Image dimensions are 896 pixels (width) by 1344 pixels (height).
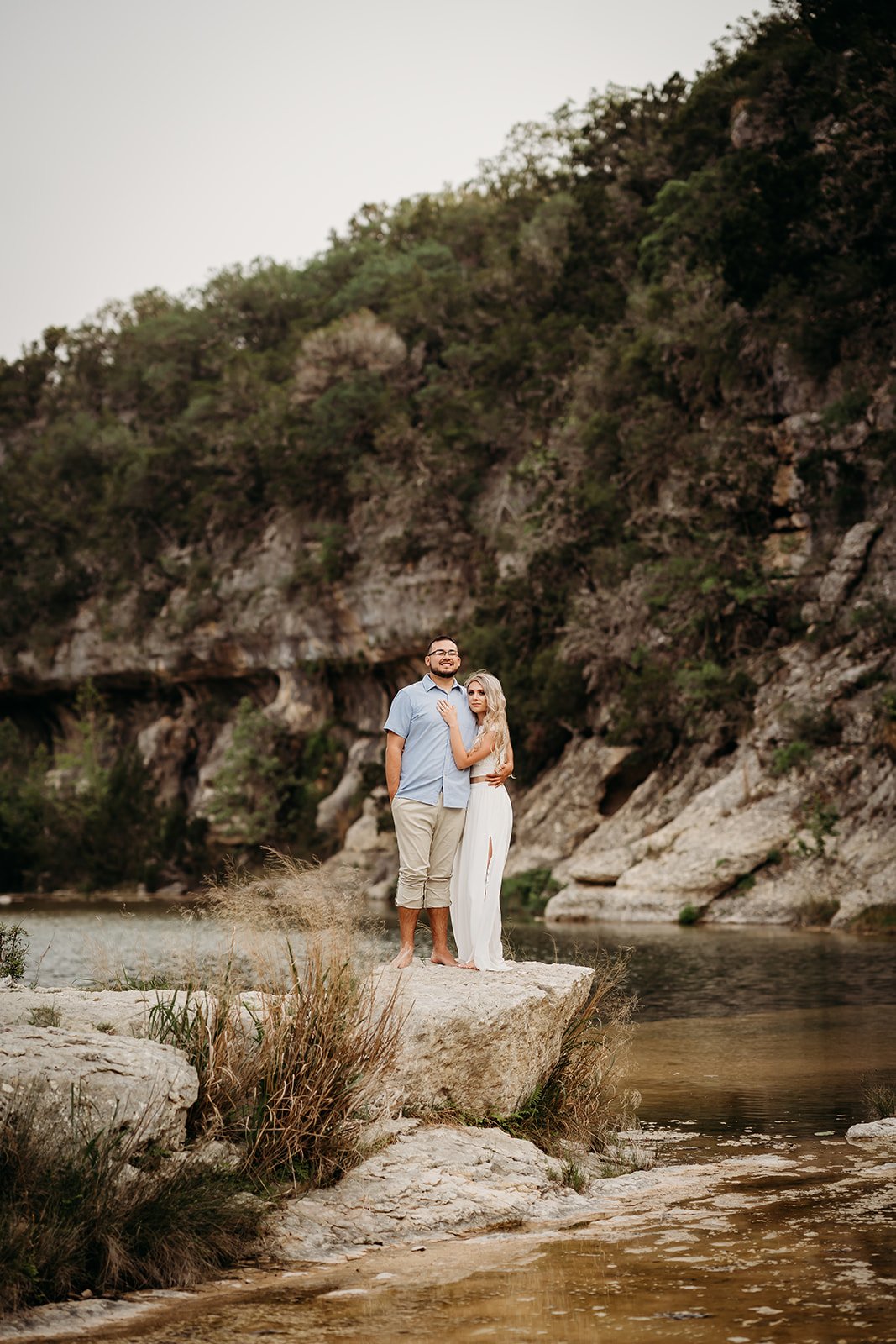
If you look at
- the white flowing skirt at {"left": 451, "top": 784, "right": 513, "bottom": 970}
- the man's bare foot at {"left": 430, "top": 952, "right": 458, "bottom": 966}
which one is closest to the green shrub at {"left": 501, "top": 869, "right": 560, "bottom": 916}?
the man's bare foot at {"left": 430, "top": 952, "right": 458, "bottom": 966}

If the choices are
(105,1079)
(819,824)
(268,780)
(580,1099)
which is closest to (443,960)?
(580,1099)

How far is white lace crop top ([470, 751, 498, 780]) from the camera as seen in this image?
852cm

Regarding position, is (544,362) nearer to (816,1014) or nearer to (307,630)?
(307,630)

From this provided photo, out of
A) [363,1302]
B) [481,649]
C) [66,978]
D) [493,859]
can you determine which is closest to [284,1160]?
[363,1302]

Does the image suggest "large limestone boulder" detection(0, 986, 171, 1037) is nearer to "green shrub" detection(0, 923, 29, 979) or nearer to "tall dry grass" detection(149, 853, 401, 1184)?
"tall dry grass" detection(149, 853, 401, 1184)

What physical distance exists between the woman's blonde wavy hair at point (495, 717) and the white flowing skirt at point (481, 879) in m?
0.25

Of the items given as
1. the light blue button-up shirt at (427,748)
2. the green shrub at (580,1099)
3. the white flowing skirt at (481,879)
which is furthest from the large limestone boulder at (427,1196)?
the light blue button-up shirt at (427,748)

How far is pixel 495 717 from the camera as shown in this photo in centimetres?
857

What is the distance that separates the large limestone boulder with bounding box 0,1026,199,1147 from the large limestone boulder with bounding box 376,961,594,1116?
1.39m

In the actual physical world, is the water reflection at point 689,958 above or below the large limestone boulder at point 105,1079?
below

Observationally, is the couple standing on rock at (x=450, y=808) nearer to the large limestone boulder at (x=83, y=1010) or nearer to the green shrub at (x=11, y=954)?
the large limestone boulder at (x=83, y=1010)

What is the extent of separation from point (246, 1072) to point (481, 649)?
35.5 meters

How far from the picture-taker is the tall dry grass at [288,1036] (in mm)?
6230

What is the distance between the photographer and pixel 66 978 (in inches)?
641
